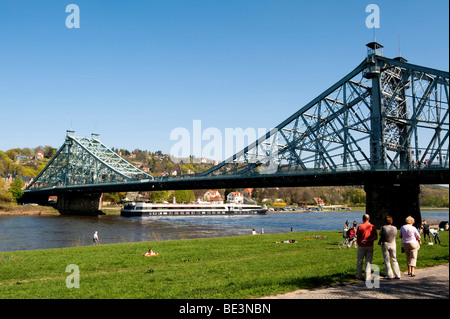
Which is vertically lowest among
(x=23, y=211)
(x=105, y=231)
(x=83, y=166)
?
(x=23, y=211)

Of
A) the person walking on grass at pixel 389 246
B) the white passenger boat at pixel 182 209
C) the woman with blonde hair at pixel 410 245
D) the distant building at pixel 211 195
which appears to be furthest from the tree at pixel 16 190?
the woman with blonde hair at pixel 410 245

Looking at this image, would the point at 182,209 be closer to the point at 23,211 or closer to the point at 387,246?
the point at 23,211

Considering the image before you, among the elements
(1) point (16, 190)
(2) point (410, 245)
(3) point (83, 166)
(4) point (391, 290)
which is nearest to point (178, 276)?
(4) point (391, 290)

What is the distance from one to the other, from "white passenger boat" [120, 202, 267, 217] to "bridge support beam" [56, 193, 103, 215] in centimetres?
695

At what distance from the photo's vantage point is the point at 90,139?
4796 inches

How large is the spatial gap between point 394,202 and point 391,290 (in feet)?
124

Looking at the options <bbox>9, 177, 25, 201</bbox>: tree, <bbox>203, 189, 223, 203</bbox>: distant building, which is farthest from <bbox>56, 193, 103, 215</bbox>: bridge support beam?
<bbox>203, 189, 223, 203</bbox>: distant building

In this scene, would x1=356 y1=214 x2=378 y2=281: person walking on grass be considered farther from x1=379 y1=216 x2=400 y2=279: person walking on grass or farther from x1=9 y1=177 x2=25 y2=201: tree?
x1=9 y1=177 x2=25 y2=201: tree

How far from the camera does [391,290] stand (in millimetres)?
8695

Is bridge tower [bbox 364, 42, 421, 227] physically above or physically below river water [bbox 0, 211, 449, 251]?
above

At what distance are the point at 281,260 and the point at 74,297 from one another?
8267 mm

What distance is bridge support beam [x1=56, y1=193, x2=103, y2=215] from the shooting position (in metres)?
97.1
